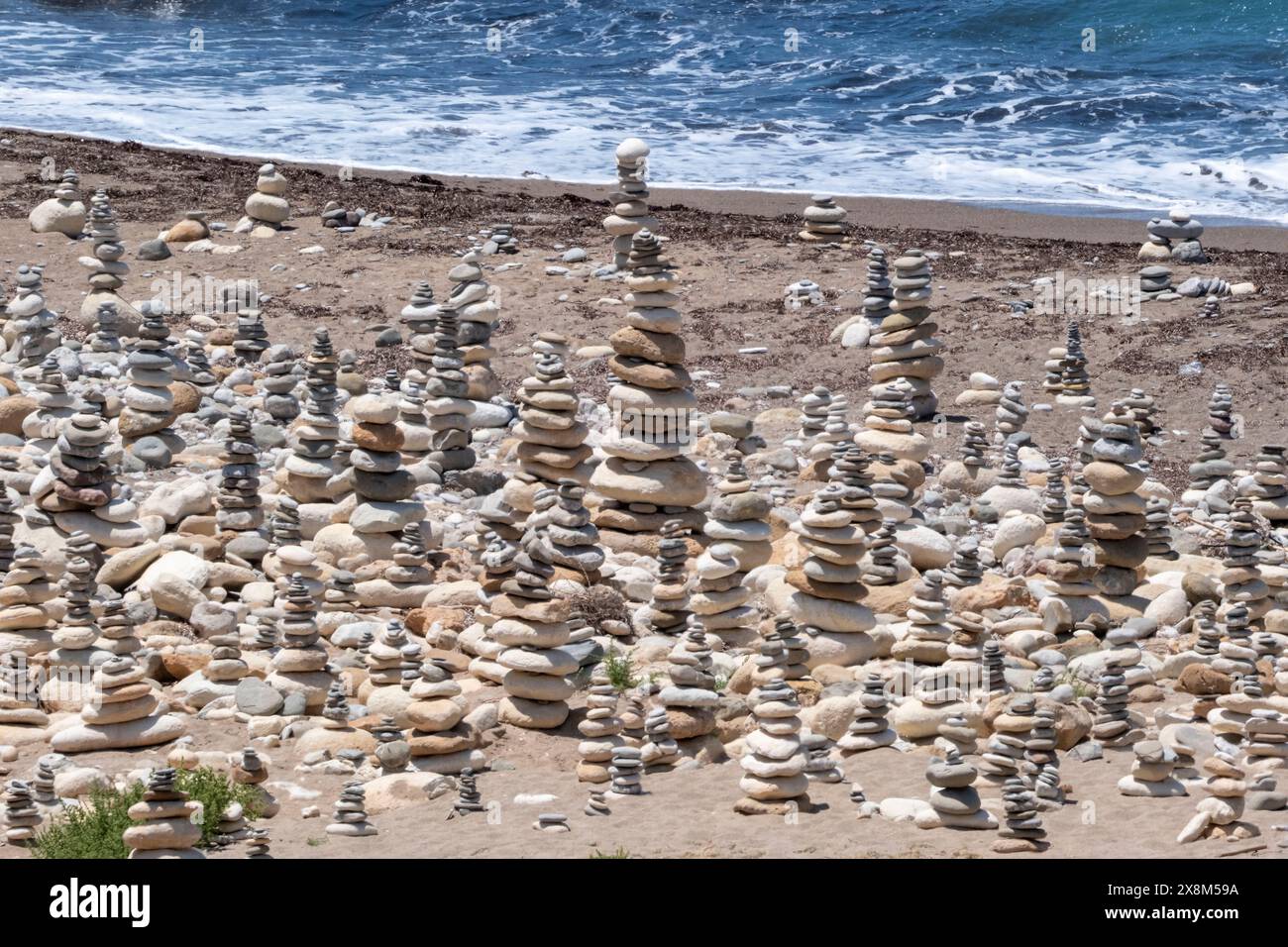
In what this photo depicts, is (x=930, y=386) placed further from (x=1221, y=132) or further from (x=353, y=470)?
(x=1221, y=132)

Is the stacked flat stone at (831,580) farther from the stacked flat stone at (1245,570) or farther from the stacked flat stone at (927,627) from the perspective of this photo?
the stacked flat stone at (1245,570)

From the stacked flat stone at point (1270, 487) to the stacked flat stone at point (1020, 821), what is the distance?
498cm

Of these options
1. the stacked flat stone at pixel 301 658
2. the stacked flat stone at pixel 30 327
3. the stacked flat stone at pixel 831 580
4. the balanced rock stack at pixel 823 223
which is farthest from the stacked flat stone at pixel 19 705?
the balanced rock stack at pixel 823 223

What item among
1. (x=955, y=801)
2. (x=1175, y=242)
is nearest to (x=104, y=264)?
(x=1175, y=242)

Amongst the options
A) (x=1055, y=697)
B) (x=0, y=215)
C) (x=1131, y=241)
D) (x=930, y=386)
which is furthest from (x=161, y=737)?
(x=1131, y=241)

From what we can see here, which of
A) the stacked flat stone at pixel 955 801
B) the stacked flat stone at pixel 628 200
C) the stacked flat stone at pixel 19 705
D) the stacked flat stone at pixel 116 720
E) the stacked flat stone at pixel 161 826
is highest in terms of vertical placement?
the stacked flat stone at pixel 628 200

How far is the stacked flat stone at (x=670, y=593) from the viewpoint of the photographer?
10.3 metres

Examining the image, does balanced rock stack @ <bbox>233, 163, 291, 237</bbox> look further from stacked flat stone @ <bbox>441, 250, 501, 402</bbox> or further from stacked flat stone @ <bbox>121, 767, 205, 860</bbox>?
stacked flat stone @ <bbox>121, 767, 205, 860</bbox>

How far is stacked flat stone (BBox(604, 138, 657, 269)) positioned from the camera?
53.7 feet

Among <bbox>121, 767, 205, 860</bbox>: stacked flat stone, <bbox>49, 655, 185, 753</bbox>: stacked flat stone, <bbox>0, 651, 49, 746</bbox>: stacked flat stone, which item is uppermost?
<bbox>121, 767, 205, 860</bbox>: stacked flat stone

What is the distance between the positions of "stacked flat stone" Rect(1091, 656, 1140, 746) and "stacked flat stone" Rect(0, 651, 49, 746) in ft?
16.2

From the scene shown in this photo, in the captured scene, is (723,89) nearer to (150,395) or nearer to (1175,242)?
(1175,242)

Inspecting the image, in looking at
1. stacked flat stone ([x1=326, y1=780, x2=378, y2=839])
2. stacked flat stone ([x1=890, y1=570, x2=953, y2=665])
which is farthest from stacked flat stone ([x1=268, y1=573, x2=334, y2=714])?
stacked flat stone ([x1=890, y1=570, x2=953, y2=665])

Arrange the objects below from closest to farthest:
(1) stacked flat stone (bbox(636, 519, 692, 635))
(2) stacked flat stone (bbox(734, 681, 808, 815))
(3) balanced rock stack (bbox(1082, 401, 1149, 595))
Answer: (2) stacked flat stone (bbox(734, 681, 808, 815)), (1) stacked flat stone (bbox(636, 519, 692, 635)), (3) balanced rock stack (bbox(1082, 401, 1149, 595))
